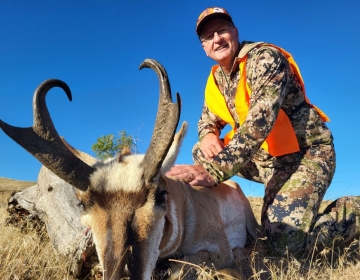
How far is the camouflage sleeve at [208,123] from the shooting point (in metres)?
7.42

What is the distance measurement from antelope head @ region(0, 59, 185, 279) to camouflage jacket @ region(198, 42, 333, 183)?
1265mm

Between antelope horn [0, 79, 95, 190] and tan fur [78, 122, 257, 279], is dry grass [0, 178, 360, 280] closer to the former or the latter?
tan fur [78, 122, 257, 279]

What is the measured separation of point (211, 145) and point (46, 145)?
11.3ft

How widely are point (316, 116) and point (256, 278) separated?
121 inches

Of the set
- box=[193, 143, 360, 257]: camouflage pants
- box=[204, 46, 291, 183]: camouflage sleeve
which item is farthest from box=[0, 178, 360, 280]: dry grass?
box=[204, 46, 291, 183]: camouflage sleeve

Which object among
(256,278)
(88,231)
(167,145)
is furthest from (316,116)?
(88,231)

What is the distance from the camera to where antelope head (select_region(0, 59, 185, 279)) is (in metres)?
3.49

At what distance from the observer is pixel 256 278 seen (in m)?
4.40

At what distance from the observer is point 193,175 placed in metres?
5.20

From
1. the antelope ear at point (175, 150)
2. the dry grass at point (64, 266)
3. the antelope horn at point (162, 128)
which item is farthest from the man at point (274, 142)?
the antelope horn at point (162, 128)

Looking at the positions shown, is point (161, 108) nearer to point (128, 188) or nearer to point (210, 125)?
point (128, 188)

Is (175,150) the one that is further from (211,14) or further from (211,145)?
(211,14)

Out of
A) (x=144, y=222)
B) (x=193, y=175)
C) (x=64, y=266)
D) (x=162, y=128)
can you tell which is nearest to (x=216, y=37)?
(x=193, y=175)

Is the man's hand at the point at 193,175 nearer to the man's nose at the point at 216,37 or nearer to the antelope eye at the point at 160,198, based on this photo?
the antelope eye at the point at 160,198
